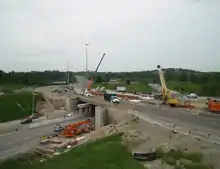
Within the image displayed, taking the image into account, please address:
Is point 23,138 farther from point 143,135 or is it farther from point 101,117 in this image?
point 143,135

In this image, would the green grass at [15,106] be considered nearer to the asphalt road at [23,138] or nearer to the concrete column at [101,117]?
the asphalt road at [23,138]

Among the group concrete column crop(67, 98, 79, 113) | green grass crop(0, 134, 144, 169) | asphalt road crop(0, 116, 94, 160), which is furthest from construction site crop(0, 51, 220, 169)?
concrete column crop(67, 98, 79, 113)

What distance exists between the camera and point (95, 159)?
2278 centimetres

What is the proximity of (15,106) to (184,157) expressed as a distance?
62.9 meters

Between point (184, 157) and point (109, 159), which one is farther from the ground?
point (184, 157)

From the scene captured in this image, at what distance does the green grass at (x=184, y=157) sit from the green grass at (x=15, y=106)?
51.6 metres

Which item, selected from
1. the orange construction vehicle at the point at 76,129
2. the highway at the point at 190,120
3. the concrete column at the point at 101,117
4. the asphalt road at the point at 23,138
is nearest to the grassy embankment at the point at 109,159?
the highway at the point at 190,120

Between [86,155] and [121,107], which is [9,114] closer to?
[121,107]

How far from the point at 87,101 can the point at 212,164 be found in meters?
47.1

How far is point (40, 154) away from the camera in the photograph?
34.3 m

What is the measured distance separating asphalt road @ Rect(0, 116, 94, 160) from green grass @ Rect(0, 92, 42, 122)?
47.8 ft

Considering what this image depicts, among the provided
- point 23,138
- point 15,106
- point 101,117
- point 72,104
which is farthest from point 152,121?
point 15,106

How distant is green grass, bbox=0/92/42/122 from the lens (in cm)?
6676

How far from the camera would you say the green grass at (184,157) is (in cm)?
1848
